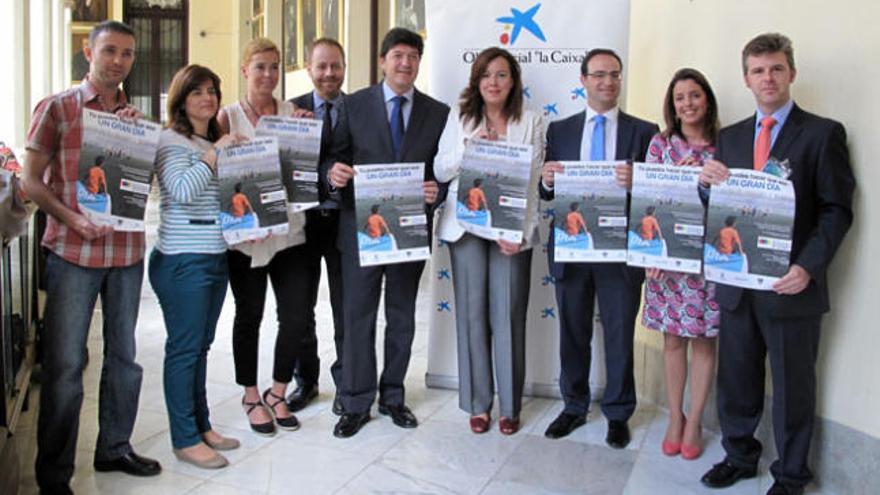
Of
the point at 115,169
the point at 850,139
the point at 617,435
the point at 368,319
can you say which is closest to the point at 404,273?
the point at 368,319

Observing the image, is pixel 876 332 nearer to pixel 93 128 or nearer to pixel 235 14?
pixel 93 128

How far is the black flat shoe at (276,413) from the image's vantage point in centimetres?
372

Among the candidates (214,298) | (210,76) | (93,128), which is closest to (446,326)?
(214,298)

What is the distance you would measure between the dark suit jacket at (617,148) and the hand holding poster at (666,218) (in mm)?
299

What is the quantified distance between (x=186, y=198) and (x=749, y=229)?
6.86ft

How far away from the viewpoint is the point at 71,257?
2.70 meters

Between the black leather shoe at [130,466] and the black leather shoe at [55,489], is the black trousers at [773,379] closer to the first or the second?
the black leather shoe at [130,466]

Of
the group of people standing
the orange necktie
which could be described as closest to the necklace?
the group of people standing

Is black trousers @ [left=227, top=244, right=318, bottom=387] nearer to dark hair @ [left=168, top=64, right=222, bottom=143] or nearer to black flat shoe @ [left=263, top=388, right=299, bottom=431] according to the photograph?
black flat shoe @ [left=263, top=388, right=299, bottom=431]

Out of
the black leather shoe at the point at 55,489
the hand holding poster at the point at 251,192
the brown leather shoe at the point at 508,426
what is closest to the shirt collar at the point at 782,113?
the brown leather shoe at the point at 508,426

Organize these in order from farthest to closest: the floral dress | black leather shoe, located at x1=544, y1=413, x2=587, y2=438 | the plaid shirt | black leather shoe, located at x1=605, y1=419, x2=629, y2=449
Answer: black leather shoe, located at x1=544, y1=413, x2=587, y2=438 → black leather shoe, located at x1=605, y1=419, x2=629, y2=449 → the floral dress → the plaid shirt

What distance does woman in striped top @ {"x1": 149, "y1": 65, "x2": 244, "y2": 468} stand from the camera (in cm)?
297

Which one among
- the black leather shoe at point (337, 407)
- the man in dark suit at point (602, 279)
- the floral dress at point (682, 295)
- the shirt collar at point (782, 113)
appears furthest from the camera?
the black leather shoe at point (337, 407)

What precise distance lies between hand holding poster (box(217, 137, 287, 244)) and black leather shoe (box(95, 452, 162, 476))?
0.96 meters
